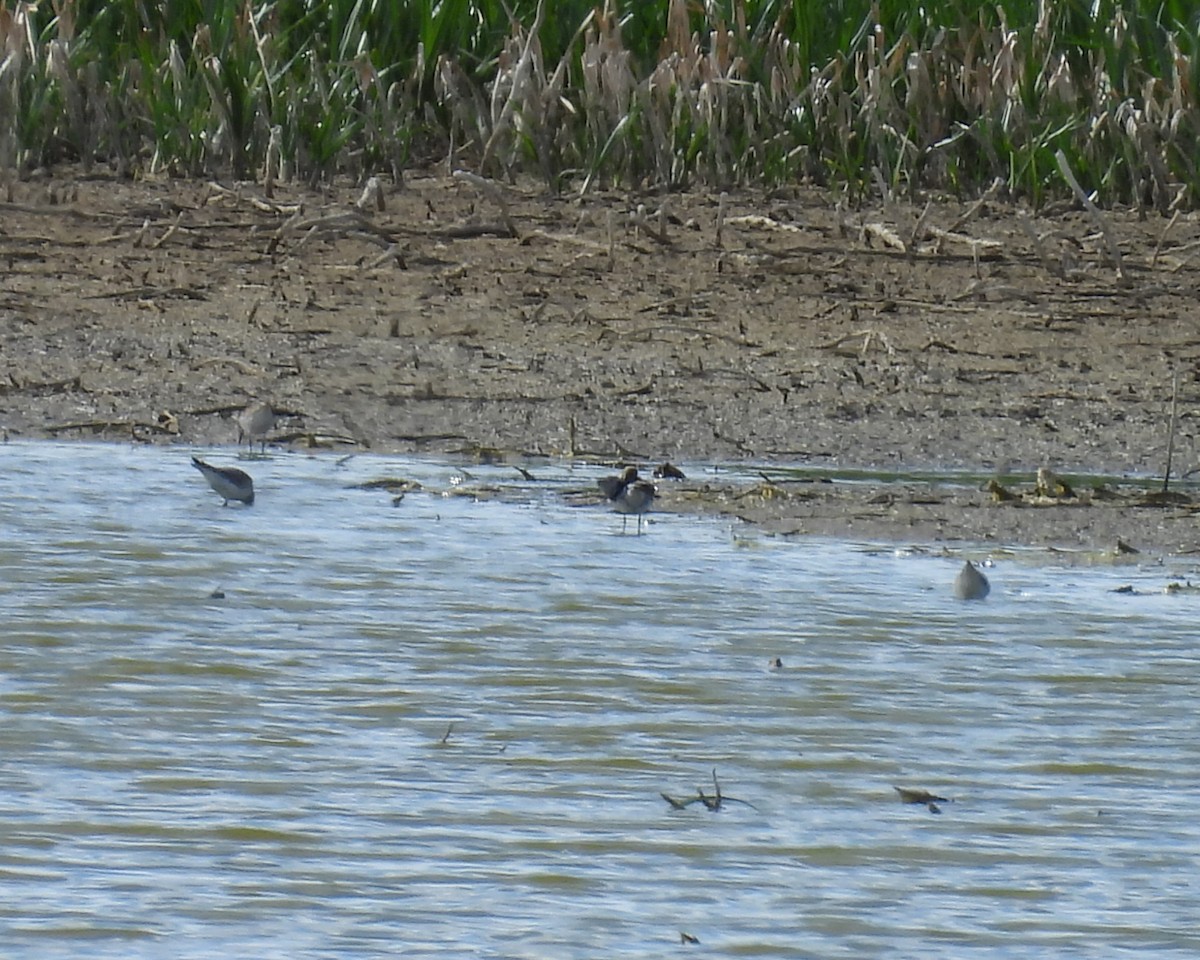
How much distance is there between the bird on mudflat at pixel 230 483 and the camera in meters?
5.24

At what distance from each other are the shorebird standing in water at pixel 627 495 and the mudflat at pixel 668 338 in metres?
0.13

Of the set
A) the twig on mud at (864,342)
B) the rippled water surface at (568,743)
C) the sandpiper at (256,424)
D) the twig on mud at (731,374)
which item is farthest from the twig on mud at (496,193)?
the rippled water surface at (568,743)

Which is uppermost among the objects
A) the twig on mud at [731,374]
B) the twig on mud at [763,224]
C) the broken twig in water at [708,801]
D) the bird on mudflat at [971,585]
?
the broken twig in water at [708,801]

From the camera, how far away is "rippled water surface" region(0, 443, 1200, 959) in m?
2.73

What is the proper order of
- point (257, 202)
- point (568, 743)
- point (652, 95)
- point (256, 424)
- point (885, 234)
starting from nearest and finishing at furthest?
point (568, 743) < point (256, 424) < point (885, 234) < point (257, 202) < point (652, 95)

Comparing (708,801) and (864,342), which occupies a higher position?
(708,801)

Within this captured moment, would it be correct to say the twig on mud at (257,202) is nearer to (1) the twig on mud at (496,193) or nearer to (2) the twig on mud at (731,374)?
(1) the twig on mud at (496,193)

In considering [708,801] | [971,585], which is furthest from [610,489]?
[708,801]

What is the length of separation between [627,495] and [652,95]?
4190mm

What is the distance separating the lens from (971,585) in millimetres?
4383

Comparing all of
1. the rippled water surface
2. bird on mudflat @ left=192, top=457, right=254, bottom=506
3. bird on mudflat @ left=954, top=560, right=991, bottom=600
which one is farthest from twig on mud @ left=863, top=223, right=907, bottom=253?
bird on mudflat @ left=954, top=560, right=991, bottom=600

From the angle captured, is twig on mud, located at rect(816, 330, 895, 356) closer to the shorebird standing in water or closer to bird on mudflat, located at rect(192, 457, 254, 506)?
the shorebird standing in water

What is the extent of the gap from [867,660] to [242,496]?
1733 mm

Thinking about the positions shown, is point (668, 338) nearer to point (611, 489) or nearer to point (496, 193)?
point (496, 193)
